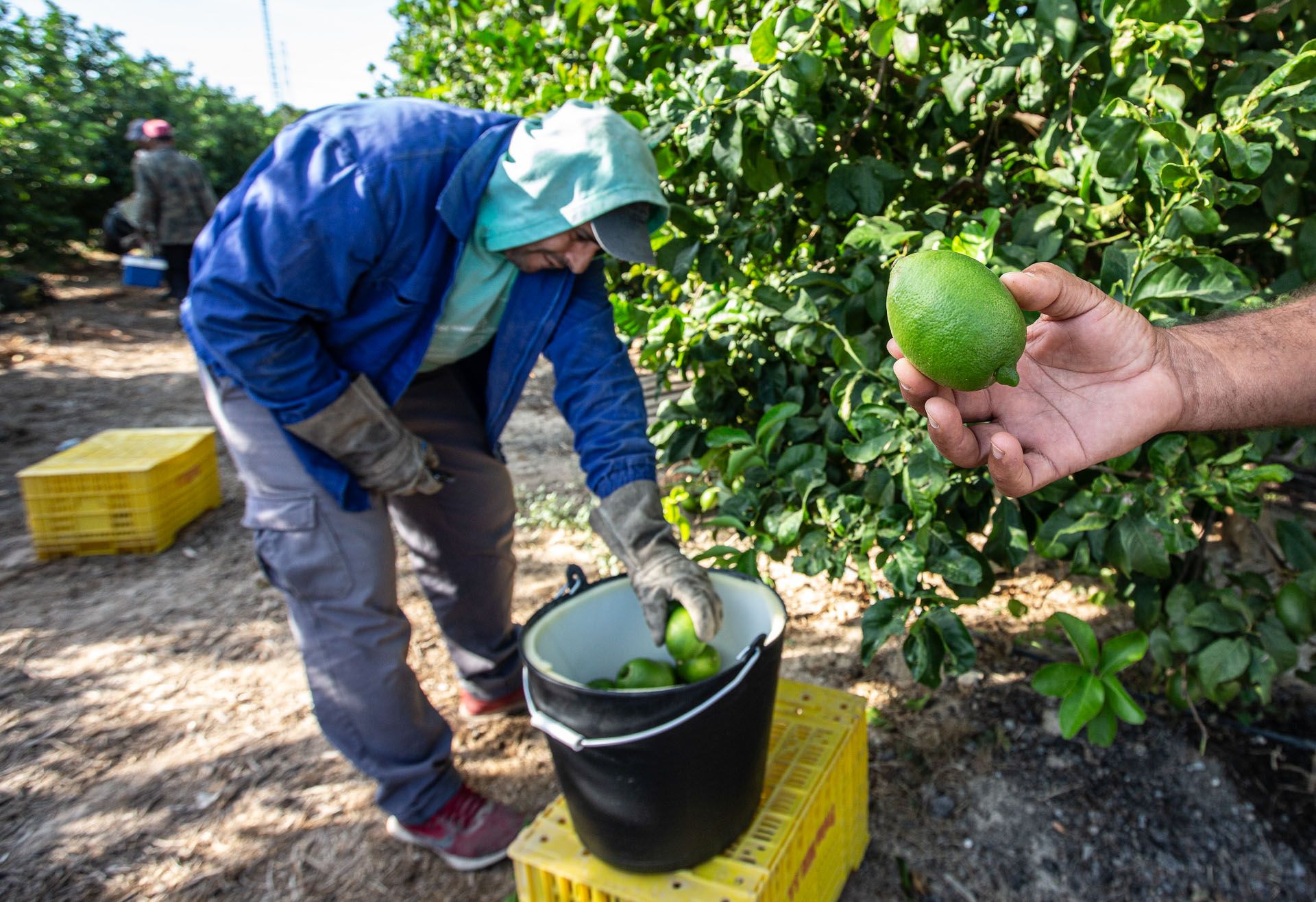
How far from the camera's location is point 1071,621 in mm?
1786

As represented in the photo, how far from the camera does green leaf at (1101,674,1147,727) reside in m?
1.71

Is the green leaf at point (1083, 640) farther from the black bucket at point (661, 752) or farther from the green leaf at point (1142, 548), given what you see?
the black bucket at point (661, 752)

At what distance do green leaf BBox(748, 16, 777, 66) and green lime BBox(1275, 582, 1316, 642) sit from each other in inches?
60.2

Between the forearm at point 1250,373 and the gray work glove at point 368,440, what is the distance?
1660 mm

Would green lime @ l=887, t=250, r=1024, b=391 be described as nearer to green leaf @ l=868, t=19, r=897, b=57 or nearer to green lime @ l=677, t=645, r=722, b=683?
green leaf @ l=868, t=19, r=897, b=57

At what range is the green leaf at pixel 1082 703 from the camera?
5.60 ft

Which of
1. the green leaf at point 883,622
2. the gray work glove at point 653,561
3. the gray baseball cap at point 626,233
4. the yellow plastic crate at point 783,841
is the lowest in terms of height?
the yellow plastic crate at point 783,841

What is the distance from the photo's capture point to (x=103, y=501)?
13.1 feet

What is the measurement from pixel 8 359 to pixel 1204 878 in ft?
28.2

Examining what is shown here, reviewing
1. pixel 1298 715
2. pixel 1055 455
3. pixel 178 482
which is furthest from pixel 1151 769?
pixel 178 482

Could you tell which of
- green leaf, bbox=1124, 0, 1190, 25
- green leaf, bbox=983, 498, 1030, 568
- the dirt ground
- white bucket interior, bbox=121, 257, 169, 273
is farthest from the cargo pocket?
white bucket interior, bbox=121, 257, 169, 273

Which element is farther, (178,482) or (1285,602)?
(178,482)

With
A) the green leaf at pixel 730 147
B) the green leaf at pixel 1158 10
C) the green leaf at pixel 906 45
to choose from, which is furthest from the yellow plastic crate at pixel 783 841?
the green leaf at pixel 1158 10

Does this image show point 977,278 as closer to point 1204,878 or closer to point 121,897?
point 1204,878
